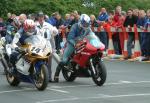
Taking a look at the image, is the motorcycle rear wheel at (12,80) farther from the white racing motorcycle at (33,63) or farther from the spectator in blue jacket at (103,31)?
the spectator in blue jacket at (103,31)

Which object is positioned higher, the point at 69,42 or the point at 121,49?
the point at 69,42

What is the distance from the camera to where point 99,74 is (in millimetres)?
15695

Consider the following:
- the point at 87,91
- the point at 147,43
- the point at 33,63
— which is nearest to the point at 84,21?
the point at 33,63

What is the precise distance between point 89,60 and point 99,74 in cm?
49

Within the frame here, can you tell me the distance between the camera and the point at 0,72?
2033 centimetres

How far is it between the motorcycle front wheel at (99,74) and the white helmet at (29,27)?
176 centimetres

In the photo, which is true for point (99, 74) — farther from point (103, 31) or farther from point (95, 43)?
point (103, 31)

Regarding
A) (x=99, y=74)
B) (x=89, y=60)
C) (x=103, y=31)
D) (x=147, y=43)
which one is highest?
(x=89, y=60)

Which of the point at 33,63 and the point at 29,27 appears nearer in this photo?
the point at 33,63

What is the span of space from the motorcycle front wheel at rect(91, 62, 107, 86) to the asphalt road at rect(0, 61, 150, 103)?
0.15 m

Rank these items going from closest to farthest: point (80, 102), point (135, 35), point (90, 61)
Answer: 1. point (80, 102)
2. point (90, 61)
3. point (135, 35)

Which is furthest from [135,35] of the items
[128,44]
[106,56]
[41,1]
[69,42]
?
[41,1]

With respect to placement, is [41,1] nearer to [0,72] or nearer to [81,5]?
[81,5]

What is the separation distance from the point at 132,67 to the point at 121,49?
472cm
